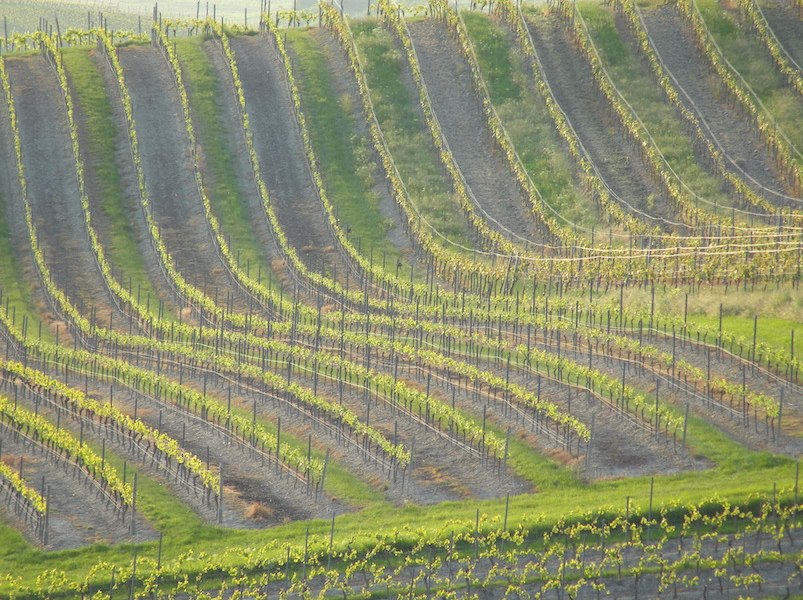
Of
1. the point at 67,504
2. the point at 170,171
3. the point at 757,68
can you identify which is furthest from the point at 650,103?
the point at 67,504

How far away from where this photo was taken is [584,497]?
4847 cm

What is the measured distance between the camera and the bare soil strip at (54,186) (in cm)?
7738

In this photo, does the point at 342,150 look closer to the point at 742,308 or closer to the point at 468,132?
the point at 468,132

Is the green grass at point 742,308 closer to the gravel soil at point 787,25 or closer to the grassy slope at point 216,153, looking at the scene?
the grassy slope at point 216,153

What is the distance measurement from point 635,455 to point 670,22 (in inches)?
2177

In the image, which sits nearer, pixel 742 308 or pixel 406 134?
pixel 742 308

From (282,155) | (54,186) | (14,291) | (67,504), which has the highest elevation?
(282,155)

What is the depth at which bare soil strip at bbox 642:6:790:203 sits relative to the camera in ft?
272

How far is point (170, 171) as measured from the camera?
295 feet

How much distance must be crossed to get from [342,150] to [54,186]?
19.4 metres

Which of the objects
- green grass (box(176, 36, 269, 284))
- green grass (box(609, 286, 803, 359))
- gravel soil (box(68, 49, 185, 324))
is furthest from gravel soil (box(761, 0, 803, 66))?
gravel soil (box(68, 49, 185, 324))

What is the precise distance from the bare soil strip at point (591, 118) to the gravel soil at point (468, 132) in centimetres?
562

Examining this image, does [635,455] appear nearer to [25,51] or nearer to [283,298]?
[283,298]

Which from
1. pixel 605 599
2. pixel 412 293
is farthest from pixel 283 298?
pixel 605 599
